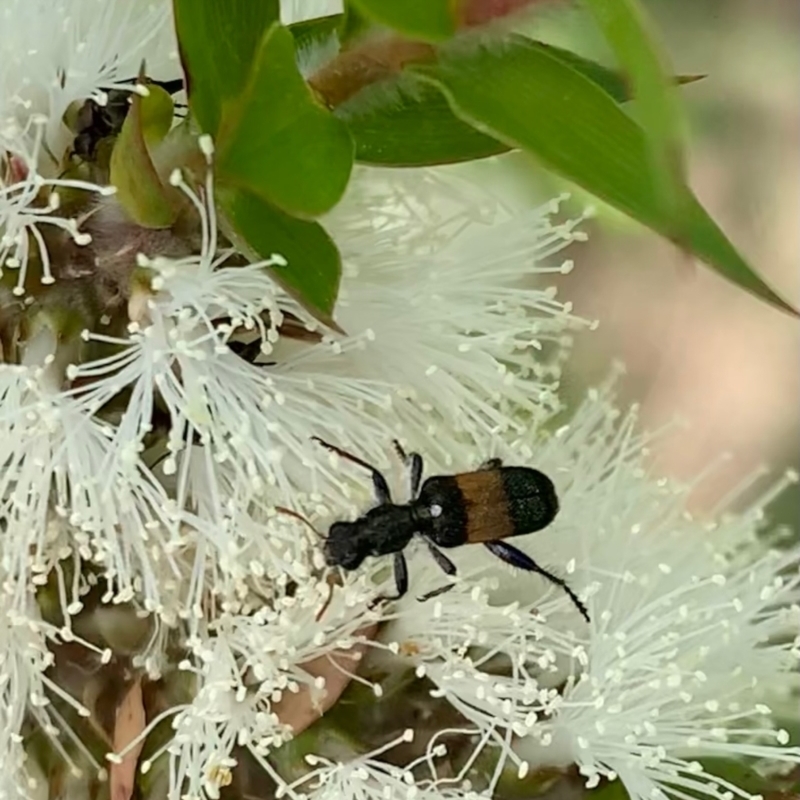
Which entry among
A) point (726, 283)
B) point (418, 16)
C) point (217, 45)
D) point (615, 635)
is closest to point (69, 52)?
point (217, 45)

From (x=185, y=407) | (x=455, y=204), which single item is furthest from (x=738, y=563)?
(x=185, y=407)

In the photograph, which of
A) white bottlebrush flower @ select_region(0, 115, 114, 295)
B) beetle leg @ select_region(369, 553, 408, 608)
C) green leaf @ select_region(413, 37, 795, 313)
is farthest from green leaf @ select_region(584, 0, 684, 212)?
beetle leg @ select_region(369, 553, 408, 608)

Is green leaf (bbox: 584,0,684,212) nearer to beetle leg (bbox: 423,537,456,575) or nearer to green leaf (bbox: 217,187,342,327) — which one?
green leaf (bbox: 217,187,342,327)

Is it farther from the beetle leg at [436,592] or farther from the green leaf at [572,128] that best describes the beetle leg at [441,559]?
the green leaf at [572,128]

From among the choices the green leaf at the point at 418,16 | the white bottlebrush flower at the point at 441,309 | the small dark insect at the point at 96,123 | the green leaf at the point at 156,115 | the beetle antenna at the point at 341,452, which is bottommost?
the beetle antenna at the point at 341,452

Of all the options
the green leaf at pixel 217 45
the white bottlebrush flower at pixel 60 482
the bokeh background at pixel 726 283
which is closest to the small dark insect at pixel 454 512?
the white bottlebrush flower at pixel 60 482

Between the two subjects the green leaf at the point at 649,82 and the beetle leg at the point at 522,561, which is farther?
the beetle leg at the point at 522,561

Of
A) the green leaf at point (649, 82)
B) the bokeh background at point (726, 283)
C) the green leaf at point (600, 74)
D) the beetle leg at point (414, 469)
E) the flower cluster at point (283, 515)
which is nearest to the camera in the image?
the green leaf at point (649, 82)
